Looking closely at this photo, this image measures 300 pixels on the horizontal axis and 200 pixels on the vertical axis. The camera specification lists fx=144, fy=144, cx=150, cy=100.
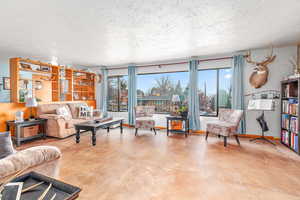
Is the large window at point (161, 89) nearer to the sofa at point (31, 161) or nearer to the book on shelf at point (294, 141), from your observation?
the book on shelf at point (294, 141)

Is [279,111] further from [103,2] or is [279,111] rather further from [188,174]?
[103,2]

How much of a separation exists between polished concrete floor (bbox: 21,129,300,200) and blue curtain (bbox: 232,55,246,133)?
39.4 inches

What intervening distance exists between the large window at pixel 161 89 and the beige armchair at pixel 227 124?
148 cm

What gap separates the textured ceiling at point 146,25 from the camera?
6.55 feet

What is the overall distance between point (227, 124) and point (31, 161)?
372cm

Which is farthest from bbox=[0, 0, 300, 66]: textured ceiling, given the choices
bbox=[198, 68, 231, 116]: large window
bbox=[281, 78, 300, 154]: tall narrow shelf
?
bbox=[281, 78, 300, 154]: tall narrow shelf

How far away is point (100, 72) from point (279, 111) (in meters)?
6.28

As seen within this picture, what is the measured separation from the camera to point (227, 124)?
3.54 meters

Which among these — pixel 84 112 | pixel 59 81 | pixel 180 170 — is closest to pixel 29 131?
pixel 84 112

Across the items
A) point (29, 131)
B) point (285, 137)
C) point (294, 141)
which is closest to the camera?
point (294, 141)

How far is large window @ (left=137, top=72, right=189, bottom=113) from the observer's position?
5141mm

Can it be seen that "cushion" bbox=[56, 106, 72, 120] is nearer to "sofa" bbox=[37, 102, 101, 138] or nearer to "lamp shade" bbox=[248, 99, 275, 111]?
"sofa" bbox=[37, 102, 101, 138]

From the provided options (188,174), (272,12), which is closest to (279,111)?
(272,12)

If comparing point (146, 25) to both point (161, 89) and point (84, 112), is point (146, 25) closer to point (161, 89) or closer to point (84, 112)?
point (161, 89)
